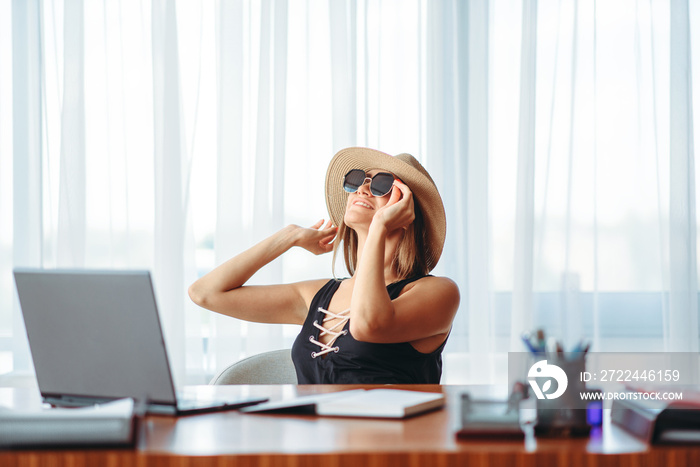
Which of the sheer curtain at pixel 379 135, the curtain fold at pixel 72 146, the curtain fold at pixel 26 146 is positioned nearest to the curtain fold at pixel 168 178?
the sheer curtain at pixel 379 135

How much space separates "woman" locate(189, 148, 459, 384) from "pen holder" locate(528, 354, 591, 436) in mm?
655

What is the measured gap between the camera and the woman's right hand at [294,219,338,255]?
6.90 feet

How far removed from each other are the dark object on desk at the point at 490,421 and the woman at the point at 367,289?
0.64m

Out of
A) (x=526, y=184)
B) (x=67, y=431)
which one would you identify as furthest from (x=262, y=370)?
(x=526, y=184)

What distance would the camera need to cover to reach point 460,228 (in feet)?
9.76

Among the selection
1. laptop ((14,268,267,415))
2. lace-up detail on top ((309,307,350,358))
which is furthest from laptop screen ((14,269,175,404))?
lace-up detail on top ((309,307,350,358))

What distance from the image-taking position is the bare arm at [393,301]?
1.59m

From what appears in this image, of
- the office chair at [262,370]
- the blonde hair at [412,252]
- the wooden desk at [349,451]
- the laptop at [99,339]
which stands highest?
the blonde hair at [412,252]

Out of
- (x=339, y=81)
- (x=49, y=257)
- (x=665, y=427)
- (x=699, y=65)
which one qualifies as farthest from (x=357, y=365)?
(x=699, y=65)

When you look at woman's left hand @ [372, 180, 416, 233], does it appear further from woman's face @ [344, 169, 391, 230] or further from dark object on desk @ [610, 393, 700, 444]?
dark object on desk @ [610, 393, 700, 444]

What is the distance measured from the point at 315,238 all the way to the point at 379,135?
3.32ft

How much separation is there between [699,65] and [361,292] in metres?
2.32

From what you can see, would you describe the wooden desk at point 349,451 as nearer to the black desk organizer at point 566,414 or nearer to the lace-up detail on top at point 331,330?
the black desk organizer at point 566,414

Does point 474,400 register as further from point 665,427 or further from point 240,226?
point 240,226
